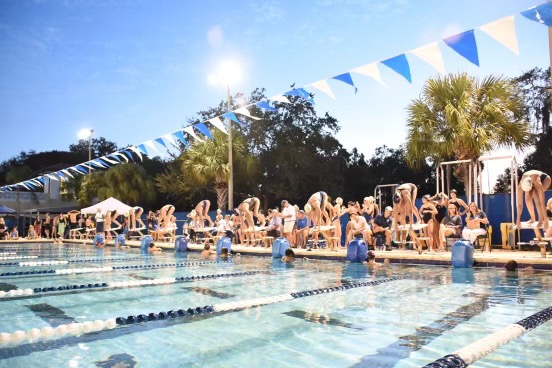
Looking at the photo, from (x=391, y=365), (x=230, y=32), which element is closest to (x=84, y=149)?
(x=230, y=32)

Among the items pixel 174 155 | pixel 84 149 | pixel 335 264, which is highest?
pixel 84 149

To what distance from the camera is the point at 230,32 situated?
1909 cm

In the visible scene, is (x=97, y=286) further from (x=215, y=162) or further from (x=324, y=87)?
(x=215, y=162)

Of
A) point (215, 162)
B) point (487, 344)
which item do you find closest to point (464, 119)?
point (487, 344)

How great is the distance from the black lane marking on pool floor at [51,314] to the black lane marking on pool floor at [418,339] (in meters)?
2.83

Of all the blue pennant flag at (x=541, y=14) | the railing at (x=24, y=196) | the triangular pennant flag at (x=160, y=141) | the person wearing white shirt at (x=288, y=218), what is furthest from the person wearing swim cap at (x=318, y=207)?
the railing at (x=24, y=196)

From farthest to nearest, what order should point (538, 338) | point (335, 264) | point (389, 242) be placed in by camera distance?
point (389, 242) < point (335, 264) < point (538, 338)

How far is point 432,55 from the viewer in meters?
6.80

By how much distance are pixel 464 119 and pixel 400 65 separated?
315 inches

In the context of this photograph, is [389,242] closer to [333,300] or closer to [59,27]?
[333,300]

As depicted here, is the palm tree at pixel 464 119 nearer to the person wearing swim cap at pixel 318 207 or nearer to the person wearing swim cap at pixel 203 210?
the person wearing swim cap at pixel 318 207

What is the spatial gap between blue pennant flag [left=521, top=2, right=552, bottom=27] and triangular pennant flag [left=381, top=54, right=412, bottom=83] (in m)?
1.77

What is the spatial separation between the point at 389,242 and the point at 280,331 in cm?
822

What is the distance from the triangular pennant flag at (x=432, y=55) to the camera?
6742mm
